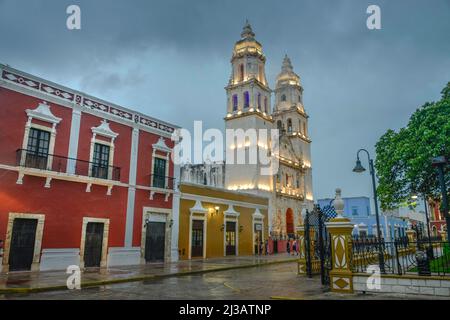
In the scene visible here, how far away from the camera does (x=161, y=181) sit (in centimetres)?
2091

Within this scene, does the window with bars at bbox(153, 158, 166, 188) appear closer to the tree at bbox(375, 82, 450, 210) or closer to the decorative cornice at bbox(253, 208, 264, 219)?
the decorative cornice at bbox(253, 208, 264, 219)

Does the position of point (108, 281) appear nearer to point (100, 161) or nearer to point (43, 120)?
point (100, 161)

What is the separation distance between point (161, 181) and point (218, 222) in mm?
6757

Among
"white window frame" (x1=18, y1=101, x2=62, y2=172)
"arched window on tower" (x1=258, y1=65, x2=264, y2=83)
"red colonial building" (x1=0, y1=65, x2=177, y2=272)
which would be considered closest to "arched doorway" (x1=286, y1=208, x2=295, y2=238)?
"arched window on tower" (x1=258, y1=65, x2=264, y2=83)

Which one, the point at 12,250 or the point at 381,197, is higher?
the point at 381,197

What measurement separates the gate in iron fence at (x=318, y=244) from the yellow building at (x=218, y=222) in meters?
10.4

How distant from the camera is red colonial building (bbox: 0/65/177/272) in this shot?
574 inches

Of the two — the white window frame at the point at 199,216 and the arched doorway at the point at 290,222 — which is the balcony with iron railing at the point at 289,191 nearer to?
the arched doorway at the point at 290,222

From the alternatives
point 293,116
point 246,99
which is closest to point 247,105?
point 246,99

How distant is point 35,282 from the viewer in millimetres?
11195

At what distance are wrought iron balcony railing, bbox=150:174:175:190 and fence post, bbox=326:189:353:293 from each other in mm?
Result: 13027
